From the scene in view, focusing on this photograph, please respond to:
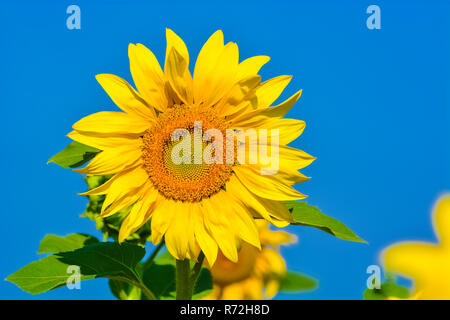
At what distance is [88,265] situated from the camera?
246 centimetres

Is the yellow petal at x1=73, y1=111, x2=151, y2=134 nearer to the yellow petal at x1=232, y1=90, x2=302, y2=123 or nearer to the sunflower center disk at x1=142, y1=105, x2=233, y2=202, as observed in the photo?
the sunflower center disk at x1=142, y1=105, x2=233, y2=202

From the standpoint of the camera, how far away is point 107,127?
2.38 meters

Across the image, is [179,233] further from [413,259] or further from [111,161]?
[413,259]

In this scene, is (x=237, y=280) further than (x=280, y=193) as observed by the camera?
Yes

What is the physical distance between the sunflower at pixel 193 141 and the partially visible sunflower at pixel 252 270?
185 cm

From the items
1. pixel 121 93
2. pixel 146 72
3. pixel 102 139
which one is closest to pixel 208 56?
pixel 146 72

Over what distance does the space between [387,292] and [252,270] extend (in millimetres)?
1577

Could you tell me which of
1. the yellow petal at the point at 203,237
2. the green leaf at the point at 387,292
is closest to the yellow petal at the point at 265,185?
the yellow petal at the point at 203,237

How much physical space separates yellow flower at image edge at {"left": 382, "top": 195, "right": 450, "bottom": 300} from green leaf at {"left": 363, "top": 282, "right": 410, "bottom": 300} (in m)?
0.08

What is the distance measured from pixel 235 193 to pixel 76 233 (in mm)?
1023

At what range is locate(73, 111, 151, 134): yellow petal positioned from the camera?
92.6 inches
